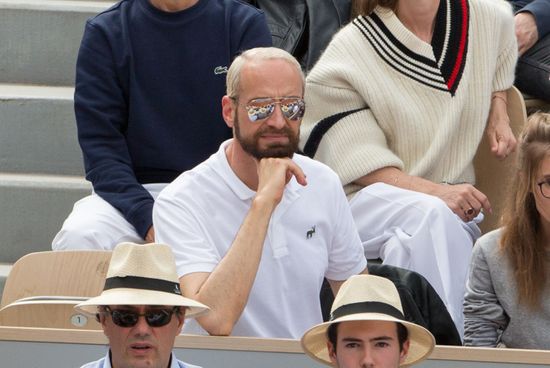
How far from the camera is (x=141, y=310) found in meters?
2.97

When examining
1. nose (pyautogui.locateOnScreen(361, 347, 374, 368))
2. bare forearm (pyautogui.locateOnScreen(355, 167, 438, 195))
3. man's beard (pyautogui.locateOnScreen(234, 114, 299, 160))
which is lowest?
bare forearm (pyautogui.locateOnScreen(355, 167, 438, 195))

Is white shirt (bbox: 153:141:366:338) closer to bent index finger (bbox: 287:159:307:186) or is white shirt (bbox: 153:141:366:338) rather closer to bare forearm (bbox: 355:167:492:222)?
bent index finger (bbox: 287:159:307:186)

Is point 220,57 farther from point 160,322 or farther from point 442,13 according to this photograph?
point 160,322

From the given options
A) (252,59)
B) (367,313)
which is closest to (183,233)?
(252,59)

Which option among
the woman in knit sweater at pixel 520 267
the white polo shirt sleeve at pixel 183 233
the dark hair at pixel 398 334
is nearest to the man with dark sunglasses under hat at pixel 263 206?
the white polo shirt sleeve at pixel 183 233

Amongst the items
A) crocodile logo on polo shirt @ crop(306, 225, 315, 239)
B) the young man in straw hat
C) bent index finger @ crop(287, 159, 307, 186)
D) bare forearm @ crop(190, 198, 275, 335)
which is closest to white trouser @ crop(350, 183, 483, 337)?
crocodile logo on polo shirt @ crop(306, 225, 315, 239)

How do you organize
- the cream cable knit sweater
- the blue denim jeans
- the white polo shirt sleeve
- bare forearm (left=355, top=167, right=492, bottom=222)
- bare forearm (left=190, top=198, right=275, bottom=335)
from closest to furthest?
bare forearm (left=190, top=198, right=275, bottom=335), the white polo shirt sleeve, bare forearm (left=355, top=167, right=492, bottom=222), the cream cable knit sweater, the blue denim jeans

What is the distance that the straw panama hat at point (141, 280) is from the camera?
9.68ft

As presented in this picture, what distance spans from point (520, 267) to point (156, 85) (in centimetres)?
139

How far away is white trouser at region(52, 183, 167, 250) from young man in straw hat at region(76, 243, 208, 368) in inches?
47.4

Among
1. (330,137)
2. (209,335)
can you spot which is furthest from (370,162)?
(209,335)

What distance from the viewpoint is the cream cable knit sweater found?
4605 mm

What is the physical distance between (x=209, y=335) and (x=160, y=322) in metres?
0.42

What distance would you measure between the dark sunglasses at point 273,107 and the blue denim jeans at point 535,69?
1663 mm
